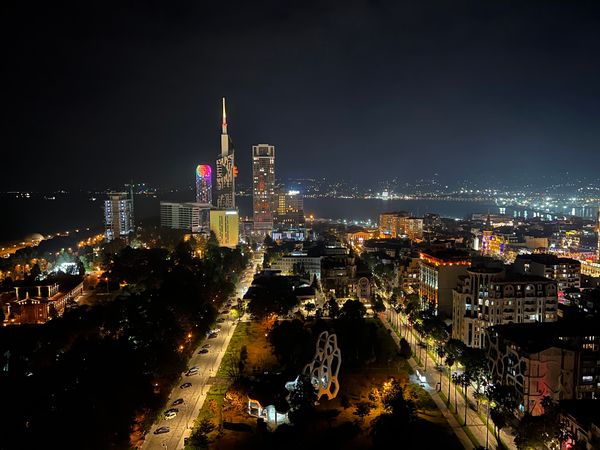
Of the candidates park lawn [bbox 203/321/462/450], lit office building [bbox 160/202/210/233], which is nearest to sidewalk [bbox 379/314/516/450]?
park lawn [bbox 203/321/462/450]

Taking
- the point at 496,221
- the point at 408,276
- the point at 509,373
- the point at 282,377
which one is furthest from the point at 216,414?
the point at 496,221

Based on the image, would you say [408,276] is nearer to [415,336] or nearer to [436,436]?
[415,336]

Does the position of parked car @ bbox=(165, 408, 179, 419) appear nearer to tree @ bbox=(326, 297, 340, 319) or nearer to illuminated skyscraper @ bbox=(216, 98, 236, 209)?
tree @ bbox=(326, 297, 340, 319)

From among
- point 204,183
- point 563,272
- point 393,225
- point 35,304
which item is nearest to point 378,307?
point 563,272

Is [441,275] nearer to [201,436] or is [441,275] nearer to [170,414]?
[170,414]

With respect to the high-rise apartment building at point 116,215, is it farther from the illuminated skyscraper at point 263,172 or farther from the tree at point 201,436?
the tree at point 201,436
